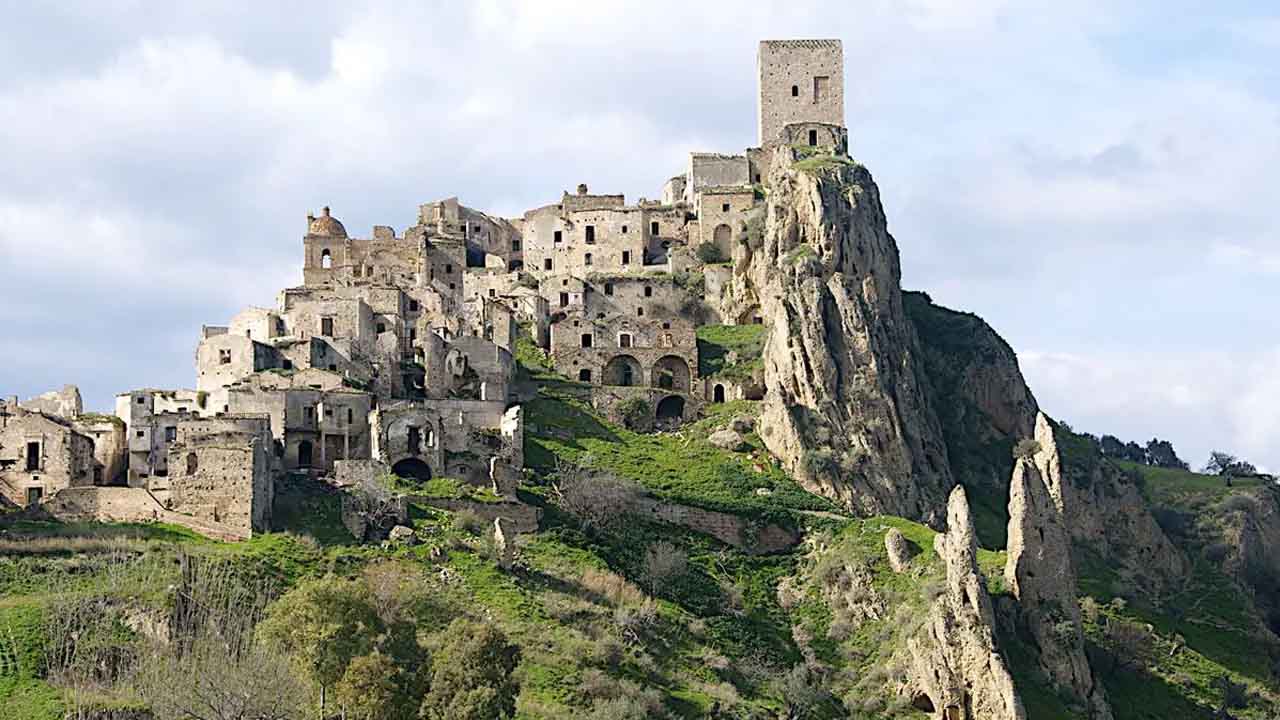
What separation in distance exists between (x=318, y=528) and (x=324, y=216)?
34853 mm

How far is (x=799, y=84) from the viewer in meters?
124

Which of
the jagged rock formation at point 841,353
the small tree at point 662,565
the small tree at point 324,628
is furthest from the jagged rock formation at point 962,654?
the small tree at point 324,628

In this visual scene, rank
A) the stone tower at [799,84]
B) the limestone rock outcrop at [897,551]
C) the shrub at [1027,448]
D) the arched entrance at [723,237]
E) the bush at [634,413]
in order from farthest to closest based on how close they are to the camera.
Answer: the stone tower at [799,84] < the arched entrance at [723,237] < the bush at [634,413] < the shrub at [1027,448] < the limestone rock outcrop at [897,551]

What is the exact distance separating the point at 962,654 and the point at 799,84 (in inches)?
1832

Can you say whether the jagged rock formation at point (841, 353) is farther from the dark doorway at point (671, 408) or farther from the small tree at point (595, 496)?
the small tree at point (595, 496)

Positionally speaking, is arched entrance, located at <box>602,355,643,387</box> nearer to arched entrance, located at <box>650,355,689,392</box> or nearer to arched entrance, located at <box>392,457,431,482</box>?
arched entrance, located at <box>650,355,689,392</box>

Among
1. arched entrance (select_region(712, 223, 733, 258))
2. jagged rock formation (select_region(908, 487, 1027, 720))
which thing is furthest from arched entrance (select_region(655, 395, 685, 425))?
jagged rock formation (select_region(908, 487, 1027, 720))

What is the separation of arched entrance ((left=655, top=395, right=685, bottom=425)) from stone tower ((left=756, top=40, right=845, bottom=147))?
2214 centimetres

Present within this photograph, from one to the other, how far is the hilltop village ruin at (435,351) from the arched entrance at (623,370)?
111mm

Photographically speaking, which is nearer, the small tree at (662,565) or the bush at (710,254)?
the small tree at (662,565)

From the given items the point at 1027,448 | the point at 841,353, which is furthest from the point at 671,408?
the point at 1027,448

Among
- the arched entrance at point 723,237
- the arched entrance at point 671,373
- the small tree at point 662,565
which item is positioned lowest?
the small tree at point 662,565

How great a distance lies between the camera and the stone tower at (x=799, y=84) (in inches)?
4840

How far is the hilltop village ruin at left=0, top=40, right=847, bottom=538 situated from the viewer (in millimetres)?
87625
